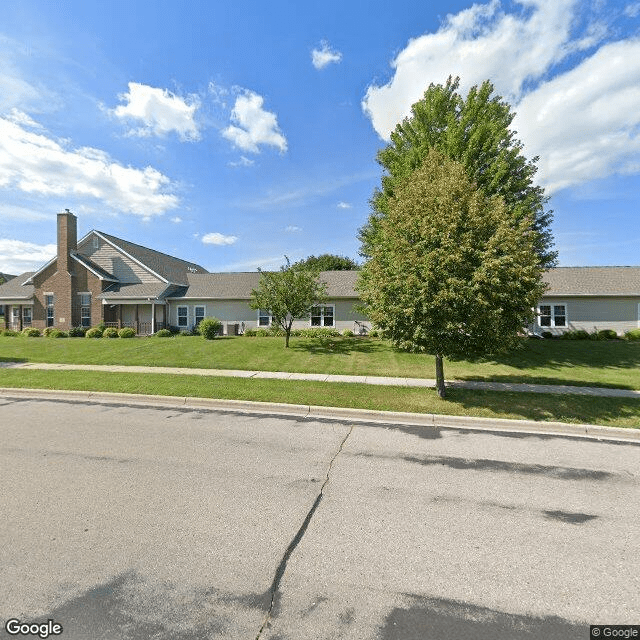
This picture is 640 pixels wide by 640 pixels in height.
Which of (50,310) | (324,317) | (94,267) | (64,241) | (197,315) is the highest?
(64,241)

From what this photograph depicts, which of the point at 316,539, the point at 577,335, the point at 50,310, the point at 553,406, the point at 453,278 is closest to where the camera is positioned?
the point at 316,539

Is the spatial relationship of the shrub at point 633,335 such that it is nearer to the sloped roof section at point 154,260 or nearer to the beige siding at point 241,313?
the beige siding at point 241,313

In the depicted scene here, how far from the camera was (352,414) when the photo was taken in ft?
30.5

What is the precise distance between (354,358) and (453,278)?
8.64 m

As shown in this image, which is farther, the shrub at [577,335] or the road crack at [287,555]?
the shrub at [577,335]

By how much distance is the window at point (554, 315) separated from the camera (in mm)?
25359

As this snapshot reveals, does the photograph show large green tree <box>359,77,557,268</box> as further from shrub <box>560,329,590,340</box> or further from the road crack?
the road crack

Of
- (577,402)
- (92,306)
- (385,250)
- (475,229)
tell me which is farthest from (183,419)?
(92,306)

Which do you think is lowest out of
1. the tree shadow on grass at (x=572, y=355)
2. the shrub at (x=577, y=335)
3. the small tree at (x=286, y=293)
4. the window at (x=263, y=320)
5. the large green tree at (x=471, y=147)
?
the tree shadow on grass at (x=572, y=355)

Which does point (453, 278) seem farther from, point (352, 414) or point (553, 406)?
point (553, 406)

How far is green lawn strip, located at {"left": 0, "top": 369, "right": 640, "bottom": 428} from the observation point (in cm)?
921

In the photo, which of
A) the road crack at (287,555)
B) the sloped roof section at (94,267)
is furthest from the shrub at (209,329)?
the road crack at (287,555)

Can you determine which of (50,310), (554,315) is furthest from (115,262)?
(554,315)

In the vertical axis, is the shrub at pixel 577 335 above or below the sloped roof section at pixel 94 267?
below
